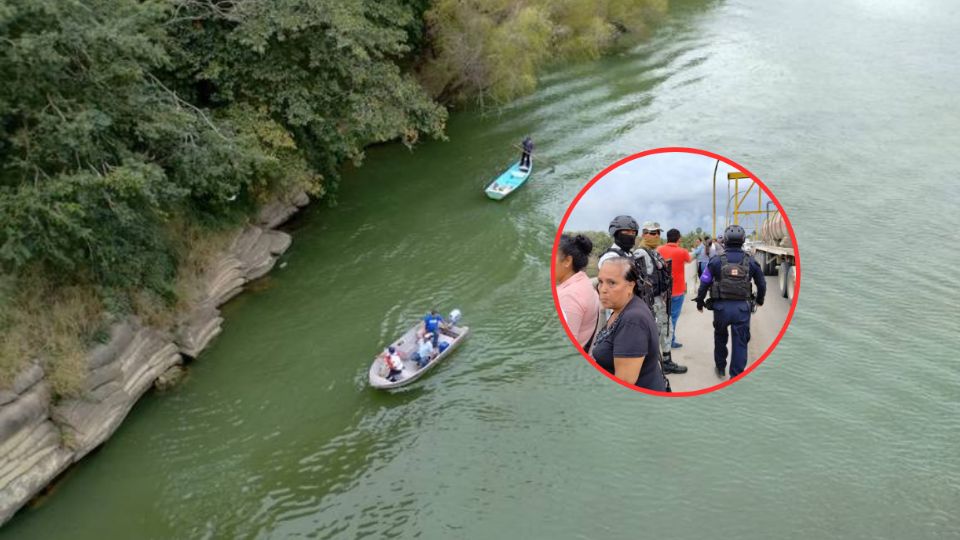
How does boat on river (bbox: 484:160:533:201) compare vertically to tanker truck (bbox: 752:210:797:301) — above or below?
below

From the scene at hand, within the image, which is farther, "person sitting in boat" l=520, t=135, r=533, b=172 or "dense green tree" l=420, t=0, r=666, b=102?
"dense green tree" l=420, t=0, r=666, b=102

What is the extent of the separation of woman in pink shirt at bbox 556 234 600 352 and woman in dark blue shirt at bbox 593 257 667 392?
0.21ft

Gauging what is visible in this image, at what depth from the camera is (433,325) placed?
14336 millimetres

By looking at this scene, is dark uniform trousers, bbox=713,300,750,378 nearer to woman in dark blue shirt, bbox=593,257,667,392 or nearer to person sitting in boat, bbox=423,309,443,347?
woman in dark blue shirt, bbox=593,257,667,392

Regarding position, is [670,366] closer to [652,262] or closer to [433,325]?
[652,262]

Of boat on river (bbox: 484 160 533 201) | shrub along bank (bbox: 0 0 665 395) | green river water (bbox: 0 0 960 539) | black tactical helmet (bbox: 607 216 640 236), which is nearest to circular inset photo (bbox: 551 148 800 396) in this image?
black tactical helmet (bbox: 607 216 640 236)

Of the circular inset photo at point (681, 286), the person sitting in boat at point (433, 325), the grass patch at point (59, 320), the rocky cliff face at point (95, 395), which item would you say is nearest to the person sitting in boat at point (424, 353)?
the person sitting in boat at point (433, 325)

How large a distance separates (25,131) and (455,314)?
7567mm

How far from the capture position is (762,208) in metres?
3.52

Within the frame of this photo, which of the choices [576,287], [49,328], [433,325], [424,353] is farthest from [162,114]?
[576,287]

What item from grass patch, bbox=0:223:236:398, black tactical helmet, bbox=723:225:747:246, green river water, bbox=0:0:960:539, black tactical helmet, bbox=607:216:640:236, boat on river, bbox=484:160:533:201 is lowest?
green river water, bbox=0:0:960:539

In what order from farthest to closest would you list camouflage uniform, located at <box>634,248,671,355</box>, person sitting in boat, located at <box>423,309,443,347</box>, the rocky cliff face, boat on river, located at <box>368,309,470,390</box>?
person sitting in boat, located at <box>423,309,443,347</box> → boat on river, located at <box>368,309,470,390</box> → the rocky cliff face → camouflage uniform, located at <box>634,248,671,355</box>

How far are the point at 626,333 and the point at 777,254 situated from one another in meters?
0.91

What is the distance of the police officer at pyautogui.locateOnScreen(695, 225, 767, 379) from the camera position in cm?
350
